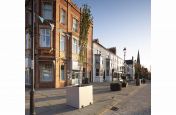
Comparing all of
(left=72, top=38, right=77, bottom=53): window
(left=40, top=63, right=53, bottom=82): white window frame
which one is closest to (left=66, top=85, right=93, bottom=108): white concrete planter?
(left=40, top=63, right=53, bottom=82): white window frame

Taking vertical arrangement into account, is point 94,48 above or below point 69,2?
below

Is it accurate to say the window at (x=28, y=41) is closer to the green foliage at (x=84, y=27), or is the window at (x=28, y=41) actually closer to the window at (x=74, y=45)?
the window at (x=74, y=45)

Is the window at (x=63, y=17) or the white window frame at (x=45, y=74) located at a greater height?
the window at (x=63, y=17)

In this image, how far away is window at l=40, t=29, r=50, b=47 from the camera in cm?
1981

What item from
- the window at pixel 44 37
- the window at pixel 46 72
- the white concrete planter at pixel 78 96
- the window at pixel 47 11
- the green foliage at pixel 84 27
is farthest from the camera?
the window at pixel 47 11

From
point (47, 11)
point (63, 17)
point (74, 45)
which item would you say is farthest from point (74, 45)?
point (47, 11)

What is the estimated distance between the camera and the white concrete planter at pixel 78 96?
9586 millimetres

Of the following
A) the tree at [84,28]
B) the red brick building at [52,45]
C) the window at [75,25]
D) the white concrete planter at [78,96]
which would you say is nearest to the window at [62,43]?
the red brick building at [52,45]

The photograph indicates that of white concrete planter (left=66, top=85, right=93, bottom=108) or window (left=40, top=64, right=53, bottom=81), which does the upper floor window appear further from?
white concrete planter (left=66, top=85, right=93, bottom=108)
